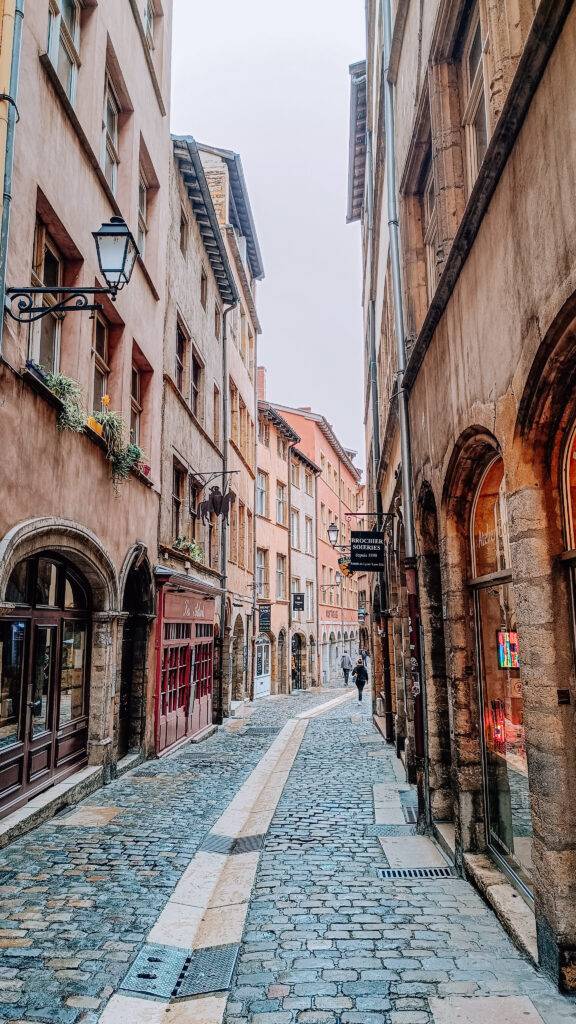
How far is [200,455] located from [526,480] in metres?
13.3

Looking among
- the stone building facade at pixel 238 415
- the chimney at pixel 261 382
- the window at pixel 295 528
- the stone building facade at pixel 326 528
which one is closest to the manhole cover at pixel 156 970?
the stone building facade at pixel 238 415

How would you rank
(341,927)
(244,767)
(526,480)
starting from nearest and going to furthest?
(526,480) < (341,927) < (244,767)

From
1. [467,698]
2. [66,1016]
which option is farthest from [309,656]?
[66,1016]

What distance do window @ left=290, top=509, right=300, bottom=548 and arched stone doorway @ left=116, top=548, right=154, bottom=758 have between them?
917 inches

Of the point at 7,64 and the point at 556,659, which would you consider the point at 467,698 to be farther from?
the point at 7,64

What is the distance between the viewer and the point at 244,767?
1145cm

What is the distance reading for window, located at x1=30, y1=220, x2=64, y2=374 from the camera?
7781 millimetres

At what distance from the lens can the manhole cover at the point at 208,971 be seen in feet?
13.5

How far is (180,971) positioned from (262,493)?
2687cm

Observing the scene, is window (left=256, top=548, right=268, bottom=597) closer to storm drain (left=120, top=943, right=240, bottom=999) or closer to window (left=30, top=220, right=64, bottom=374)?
window (left=30, top=220, right=64, bottom=374)

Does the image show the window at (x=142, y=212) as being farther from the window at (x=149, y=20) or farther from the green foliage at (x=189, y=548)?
the green foliage at (x=189, y=548)

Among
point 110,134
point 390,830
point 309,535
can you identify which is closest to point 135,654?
point 390,830

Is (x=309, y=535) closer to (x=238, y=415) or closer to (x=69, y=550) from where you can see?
(x=238, y=415)

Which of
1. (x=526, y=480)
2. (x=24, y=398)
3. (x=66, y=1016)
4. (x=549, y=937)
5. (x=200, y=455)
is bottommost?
(x=66, y=1016)
